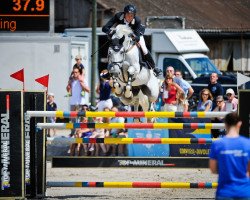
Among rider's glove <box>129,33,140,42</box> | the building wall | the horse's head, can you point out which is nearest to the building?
the building wall

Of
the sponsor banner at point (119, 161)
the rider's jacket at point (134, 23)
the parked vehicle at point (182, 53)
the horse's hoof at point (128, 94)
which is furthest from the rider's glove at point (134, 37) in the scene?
the parked vehicle at point (182, 53)

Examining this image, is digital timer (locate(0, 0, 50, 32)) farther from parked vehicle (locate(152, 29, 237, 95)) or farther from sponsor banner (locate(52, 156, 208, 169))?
parked vehicle (locate(152, 29, 237, 95))

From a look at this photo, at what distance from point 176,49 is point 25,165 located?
19.3 meters

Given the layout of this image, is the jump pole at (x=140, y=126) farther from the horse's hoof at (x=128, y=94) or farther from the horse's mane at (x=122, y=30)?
the horse's hoof at (x=128, y=94)

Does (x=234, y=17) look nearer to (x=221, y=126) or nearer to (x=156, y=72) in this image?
(x=156, y=72)

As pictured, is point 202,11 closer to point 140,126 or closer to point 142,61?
point 142,61

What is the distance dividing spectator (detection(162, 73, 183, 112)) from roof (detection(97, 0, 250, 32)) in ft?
76.5

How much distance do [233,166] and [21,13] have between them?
11745mm

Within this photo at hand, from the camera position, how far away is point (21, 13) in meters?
19.9

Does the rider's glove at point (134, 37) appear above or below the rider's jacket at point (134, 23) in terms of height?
below

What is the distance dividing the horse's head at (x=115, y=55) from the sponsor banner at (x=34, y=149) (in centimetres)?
333

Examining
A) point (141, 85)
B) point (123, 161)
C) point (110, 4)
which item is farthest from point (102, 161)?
point (110, 4)

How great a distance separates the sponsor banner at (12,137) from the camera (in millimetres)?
12695

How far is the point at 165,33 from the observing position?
108 ft
